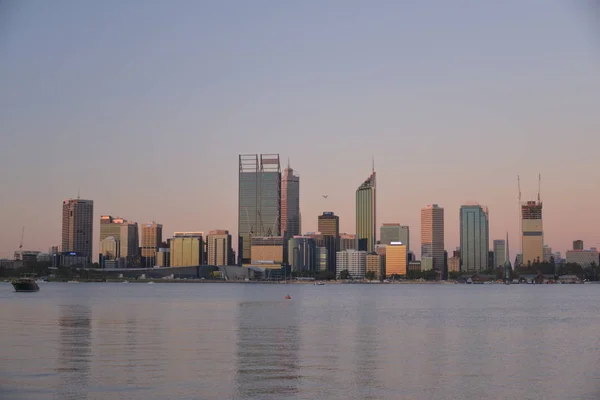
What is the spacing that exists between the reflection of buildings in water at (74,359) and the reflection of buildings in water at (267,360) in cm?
687

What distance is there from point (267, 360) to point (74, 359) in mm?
10316

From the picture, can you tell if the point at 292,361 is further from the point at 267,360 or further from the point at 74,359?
the point at 74,359

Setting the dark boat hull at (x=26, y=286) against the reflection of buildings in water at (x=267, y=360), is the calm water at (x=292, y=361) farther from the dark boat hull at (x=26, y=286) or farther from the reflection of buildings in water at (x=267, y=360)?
the dark boat hull at (x=26, y=286)

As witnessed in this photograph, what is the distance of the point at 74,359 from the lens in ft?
152

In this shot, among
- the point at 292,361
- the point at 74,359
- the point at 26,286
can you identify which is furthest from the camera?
the point at 26,286

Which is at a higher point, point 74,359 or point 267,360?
point 74,359

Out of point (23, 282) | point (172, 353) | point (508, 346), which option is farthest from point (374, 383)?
point (23, 282)

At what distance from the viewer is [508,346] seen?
2329 inches

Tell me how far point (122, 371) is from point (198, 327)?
32.5 m

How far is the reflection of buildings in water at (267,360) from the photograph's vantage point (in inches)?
1447

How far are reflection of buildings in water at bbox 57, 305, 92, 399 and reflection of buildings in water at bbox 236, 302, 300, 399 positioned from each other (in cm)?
687

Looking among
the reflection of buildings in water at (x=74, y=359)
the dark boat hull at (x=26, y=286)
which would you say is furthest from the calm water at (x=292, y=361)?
the dark boat hull at (x=26, y=286)

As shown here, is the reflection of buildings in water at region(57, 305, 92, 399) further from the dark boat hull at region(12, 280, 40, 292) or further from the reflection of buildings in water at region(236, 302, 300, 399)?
the dark boat hull at region(12, 280, 40, 292)

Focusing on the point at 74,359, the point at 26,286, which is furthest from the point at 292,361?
the point at 26,286
